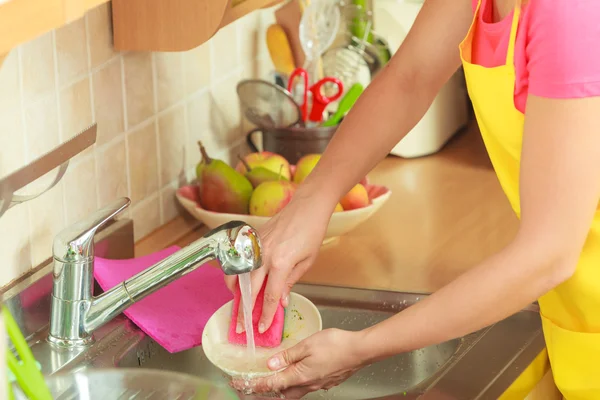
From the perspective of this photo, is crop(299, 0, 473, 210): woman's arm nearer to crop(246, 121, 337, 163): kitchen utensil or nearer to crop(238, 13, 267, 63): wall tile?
crop(246, 121, 337, 163): kitchen utensil

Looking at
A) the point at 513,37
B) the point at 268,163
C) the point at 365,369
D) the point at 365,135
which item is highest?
the point at 513,37

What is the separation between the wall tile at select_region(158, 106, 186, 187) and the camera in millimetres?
1700

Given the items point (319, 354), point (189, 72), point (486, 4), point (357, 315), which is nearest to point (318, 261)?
point (357, 315)

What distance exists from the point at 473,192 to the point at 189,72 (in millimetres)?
581

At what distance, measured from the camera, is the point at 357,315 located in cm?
150

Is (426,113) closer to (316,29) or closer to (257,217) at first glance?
(316,29)

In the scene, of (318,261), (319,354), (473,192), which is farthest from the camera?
(473,192)

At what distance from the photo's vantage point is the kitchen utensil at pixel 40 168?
3.80ft

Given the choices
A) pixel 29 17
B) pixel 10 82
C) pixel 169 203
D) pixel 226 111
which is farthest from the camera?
pixel 226 111

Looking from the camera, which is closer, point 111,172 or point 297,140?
point 111,172

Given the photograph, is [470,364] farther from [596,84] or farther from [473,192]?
[473,192]

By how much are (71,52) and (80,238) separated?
314 mm

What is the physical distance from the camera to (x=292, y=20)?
197 centimetres


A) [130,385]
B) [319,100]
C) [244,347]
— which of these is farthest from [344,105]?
[130,385]
